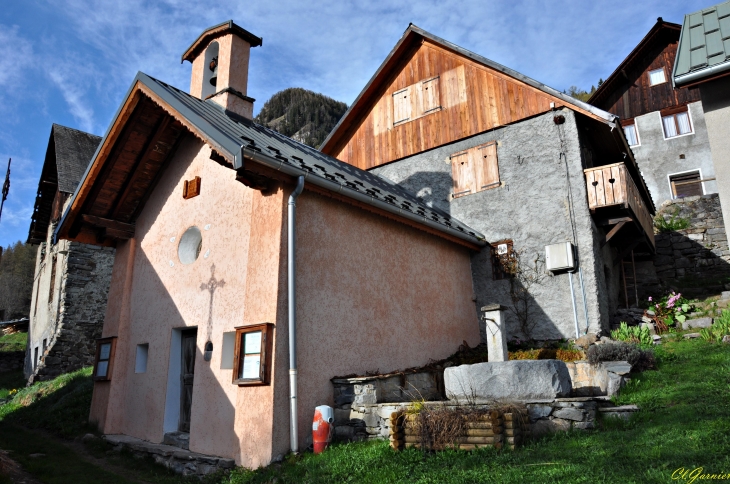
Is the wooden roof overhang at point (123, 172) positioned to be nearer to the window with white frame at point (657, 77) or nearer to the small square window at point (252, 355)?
the small square window at point (252, 355)

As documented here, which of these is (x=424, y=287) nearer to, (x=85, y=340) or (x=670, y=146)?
(x=85, y=340)

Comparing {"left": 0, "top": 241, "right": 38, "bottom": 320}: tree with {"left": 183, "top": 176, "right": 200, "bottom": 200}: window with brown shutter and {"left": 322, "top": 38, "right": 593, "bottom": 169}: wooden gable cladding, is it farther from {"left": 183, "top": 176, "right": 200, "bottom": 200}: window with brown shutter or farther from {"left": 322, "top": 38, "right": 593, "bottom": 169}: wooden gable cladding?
{"left": 183, "top": 176, "right": 200, "bottom": 200}: window with brown shutter

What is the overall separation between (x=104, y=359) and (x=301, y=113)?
3827cm

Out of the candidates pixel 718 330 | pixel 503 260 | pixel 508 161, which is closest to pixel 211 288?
pixel 503 260

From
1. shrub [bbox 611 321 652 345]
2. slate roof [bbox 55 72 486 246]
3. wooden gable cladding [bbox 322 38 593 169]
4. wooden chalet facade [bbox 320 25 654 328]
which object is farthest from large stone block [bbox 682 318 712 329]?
slate roof [bbox 55 72 486 246]

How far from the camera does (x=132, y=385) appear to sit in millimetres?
9594

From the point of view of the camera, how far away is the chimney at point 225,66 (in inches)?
434

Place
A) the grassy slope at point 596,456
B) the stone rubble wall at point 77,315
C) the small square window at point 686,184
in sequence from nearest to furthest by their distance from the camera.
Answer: the grassy slope at point 596,456
the stone rubble wall at point 77,315
the small square window at point 686,184

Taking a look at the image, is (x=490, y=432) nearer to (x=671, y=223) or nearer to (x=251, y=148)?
(x=251, y=148)

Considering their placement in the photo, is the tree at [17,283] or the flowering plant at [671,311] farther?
the tree at [17,283]

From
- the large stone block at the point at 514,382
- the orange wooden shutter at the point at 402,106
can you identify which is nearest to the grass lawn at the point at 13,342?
the orange wooden shutter at the point at 402,106

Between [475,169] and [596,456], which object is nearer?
[596,456]

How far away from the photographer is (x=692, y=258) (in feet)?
57.0

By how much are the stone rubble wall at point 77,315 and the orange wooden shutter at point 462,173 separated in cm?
1168
